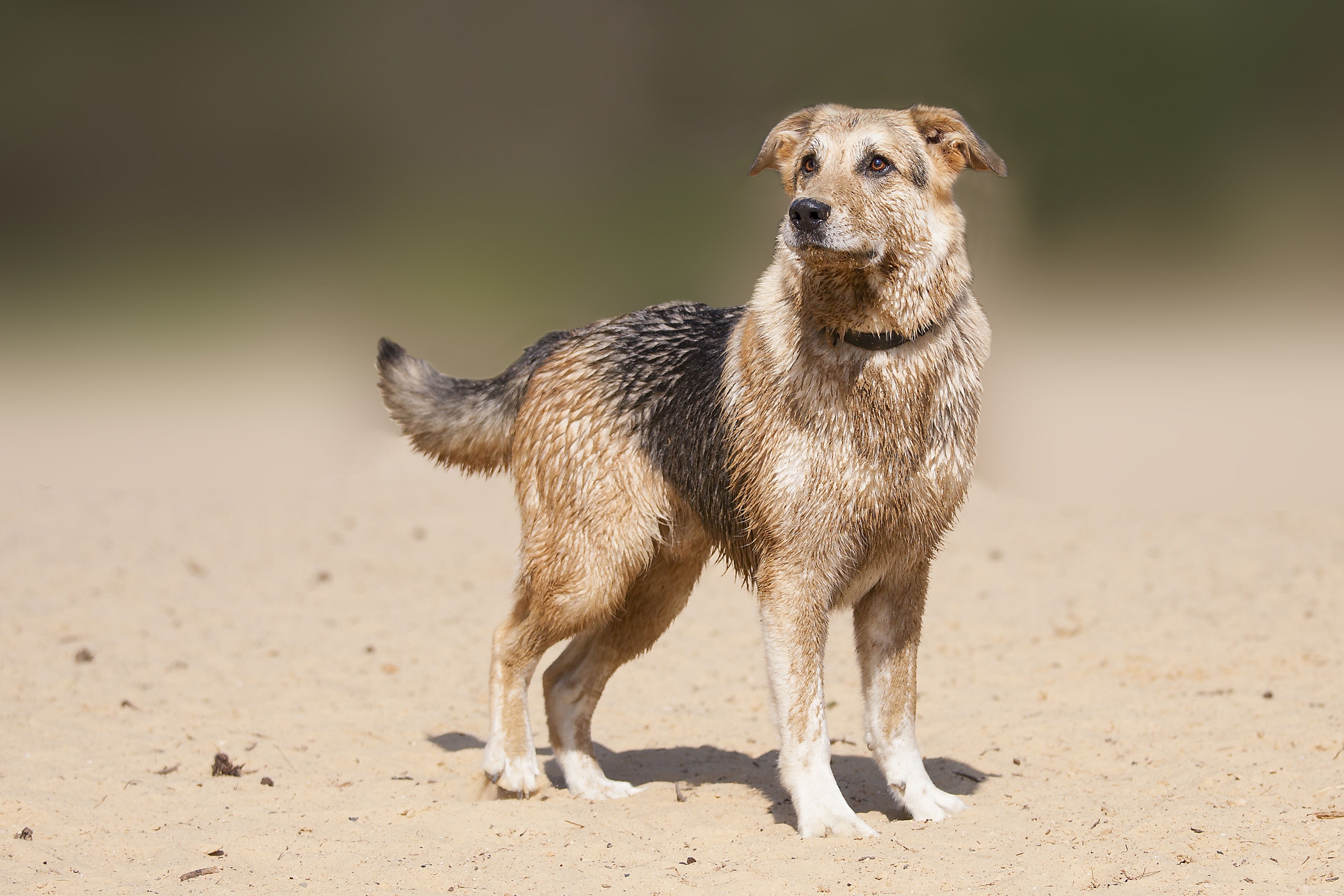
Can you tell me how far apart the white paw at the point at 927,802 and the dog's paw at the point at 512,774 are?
1537mm

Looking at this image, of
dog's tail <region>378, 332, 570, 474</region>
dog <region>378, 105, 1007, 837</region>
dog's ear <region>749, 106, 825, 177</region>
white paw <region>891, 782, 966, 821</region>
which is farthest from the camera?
dog's tail <region>378, 332, 570, 474</region>

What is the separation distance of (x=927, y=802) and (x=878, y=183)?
2429mm

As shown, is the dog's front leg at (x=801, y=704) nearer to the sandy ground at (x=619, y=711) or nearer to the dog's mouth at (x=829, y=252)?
the sandy ground at (x=619, y=711)

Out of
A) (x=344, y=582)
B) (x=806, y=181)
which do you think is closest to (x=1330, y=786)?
(x=806, y=181)

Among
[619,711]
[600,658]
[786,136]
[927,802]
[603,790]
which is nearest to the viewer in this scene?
[786,136]

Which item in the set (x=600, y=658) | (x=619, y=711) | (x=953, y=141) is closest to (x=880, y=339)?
(x=953, y=141)

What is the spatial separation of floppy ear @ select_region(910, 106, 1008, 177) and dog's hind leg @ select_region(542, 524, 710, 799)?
1.99m

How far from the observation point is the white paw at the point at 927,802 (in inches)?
196

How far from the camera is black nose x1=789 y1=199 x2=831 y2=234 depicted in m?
4.23

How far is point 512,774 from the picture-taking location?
5387 mm

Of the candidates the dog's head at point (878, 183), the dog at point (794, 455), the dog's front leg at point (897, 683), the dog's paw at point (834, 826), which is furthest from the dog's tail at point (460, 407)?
the dog's paw at point (834, 826)

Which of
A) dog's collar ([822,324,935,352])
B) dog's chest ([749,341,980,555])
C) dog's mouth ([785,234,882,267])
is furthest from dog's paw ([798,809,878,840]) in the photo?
dog's mouth ([785,234,882,267])

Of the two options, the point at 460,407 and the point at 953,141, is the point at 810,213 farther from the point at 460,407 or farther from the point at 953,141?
the point at 460,407

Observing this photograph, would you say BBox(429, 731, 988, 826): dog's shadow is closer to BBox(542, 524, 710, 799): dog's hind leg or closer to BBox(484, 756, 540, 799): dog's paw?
BBox(542, 524, 710, 799): dog's hind leg
